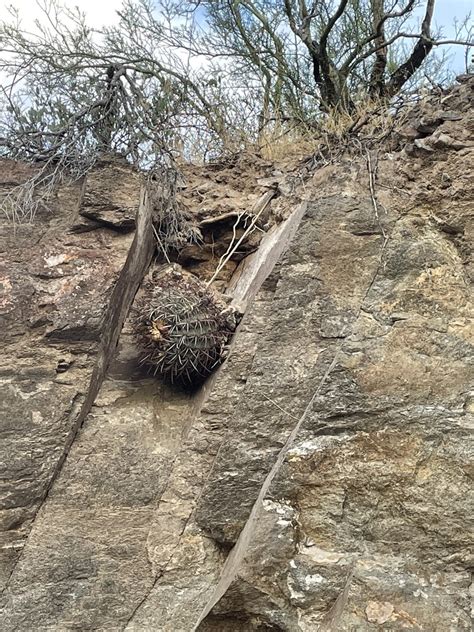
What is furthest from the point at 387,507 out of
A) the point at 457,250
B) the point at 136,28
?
the point at 136,28

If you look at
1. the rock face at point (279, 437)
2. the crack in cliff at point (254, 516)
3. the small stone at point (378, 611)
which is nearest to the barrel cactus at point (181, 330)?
the rock face at point (279, 437)

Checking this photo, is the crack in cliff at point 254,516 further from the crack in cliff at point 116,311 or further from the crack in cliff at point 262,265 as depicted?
the crack in cliff at point 116,311

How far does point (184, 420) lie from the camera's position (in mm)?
3570

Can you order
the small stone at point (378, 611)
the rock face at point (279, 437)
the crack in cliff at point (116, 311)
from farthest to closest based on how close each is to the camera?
the crack in cliff at point (116, 311), the rock face at point (279, 437), the small stone at point (378, 611)

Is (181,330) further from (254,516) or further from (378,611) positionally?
(378,611)

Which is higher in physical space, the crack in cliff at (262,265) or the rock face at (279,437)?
the crack in cliff at (262,265)

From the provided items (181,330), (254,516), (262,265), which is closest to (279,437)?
(254,516)

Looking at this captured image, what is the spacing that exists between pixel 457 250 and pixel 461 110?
2.88ft

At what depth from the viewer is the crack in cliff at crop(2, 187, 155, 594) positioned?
3.30 metres

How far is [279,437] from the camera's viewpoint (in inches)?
125

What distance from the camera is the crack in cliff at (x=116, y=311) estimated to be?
3303mm

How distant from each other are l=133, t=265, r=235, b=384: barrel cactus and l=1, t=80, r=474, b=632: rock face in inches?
4.3

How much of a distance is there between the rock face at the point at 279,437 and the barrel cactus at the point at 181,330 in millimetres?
109

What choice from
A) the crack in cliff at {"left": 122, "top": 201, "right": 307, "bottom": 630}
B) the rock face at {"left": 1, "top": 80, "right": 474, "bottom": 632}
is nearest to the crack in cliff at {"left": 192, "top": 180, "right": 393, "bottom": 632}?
the rock face at {"left": 1, "top": 80, "right": 474, "bottom": 632}
